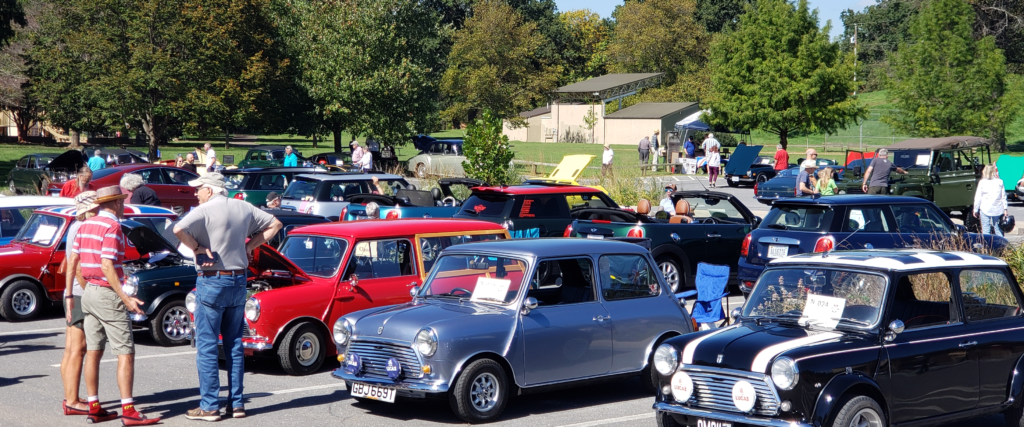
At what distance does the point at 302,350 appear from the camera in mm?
9258

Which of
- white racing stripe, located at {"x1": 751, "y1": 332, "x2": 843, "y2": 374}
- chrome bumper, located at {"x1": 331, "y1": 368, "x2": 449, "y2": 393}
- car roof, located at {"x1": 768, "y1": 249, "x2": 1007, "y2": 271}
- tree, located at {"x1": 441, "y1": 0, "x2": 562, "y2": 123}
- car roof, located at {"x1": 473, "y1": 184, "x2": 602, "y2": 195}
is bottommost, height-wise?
chrome bumper, located at {"x1": 331, "y1": 368, "x2": 449, "y2": 393}

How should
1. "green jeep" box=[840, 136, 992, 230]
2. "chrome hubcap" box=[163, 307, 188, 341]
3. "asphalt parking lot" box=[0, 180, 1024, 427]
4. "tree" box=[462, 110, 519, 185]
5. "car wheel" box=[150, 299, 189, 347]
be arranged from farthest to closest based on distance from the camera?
"tree" box=[462, 110, 519, 185] < "green jeep" box=[840, 136, 992, 230] < "chrome hubcap" box=[163, 307, 188, 341] < "car wheel" box=[150, 299, 189, 347] < "asphalt parking lot" box=[0, 180, 1024, 427]

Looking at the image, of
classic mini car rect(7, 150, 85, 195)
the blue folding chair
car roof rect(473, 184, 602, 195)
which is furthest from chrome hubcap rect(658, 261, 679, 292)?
classic mini car rect(7, 150, 85, 195)

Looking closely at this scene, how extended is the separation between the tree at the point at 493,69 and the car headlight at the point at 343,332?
6481cm

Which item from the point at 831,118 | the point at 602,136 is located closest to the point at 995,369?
the point at 831,118

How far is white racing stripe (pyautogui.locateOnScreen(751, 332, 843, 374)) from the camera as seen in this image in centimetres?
595

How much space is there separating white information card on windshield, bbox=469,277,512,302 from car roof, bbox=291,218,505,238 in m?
2.00

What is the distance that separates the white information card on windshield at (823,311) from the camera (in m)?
6.46

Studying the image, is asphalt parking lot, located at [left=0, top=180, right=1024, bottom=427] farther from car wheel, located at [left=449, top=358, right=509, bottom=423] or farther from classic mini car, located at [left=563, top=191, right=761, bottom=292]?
classic mini car, located at [left=563, top=191, right=761, bottom=292]

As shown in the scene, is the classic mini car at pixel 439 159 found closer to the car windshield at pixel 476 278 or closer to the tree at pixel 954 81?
the tree at pixel 954 81

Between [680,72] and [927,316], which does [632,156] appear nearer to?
[680,72]

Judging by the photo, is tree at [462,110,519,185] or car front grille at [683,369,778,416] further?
tree at [462,110,519,185]

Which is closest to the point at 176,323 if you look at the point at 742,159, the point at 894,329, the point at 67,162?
the point at 894,329

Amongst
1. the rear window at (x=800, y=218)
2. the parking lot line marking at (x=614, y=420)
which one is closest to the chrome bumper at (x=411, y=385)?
the parking lot line marking at (x=614, y=420)
